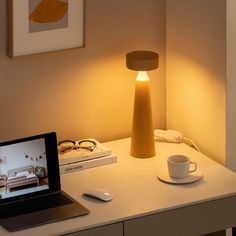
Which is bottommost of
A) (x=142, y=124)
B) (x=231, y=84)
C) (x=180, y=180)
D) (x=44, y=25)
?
(x=180, y=180)

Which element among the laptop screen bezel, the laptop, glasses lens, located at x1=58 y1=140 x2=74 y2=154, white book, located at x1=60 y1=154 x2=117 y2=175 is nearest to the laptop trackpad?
the laptop

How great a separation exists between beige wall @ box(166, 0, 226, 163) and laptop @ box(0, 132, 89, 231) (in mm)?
658

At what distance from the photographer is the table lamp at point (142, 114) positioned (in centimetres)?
321

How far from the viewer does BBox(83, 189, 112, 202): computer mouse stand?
9.53 ft

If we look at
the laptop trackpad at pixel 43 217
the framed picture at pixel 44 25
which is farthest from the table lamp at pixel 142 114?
the laptop trackpad at pixel 43 217

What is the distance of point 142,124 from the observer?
3.25 meters

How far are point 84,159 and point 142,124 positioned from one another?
0.27 metres

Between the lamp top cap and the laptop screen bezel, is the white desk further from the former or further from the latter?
the lamp top cap

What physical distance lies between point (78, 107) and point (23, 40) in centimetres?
39

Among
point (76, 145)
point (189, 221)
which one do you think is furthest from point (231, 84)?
point (76, 145)

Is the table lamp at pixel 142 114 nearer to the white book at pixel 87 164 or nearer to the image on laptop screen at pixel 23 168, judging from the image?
the white book at pixel 87 164

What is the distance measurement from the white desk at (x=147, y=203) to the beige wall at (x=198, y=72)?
14 centimetres

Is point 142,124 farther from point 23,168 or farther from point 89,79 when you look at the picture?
point 23,168

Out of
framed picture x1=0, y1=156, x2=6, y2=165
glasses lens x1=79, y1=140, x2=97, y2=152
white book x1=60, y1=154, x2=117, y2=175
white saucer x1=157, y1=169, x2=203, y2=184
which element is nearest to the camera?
framed picture x1=0, y1=156, x2=6, y2=165
